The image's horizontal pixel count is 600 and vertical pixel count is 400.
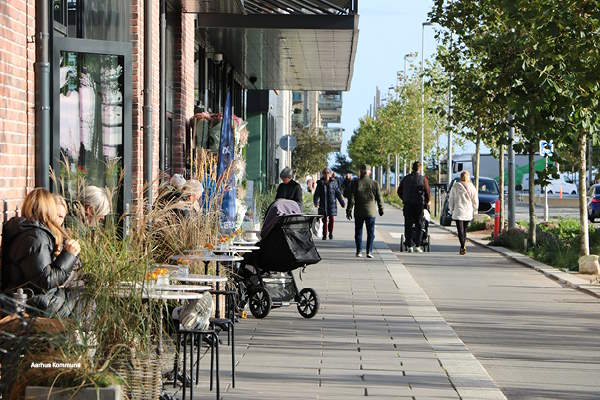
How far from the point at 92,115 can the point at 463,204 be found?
41.2ft

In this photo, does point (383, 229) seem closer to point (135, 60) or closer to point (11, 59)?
point (135, 60)

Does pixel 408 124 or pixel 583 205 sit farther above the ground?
pixel 408 124

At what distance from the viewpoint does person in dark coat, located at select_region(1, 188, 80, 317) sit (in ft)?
23.4

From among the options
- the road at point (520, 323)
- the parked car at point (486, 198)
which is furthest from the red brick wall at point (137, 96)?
the parked car at point (486, 198)

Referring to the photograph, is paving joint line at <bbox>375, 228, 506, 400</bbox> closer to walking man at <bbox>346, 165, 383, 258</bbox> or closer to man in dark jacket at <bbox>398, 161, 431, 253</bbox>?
walking man at <bbox>346, 165, 383, 258</bbox>

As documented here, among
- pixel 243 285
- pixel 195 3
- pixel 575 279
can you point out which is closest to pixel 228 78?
pixel 195 3

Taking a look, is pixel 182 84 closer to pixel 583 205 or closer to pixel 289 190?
pixel 289 190

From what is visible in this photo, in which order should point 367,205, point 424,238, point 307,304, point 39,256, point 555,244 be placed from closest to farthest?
point 39,256, point 307,304, point 367,205, point 555,244, point 424,238

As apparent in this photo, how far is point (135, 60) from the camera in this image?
14.4 m

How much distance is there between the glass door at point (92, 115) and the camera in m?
10.7

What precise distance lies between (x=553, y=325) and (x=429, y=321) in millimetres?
1410

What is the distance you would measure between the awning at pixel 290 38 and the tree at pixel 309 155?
108 ft

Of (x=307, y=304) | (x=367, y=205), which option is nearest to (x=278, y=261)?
(x=307, y=304)

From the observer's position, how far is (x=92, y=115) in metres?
12.1
